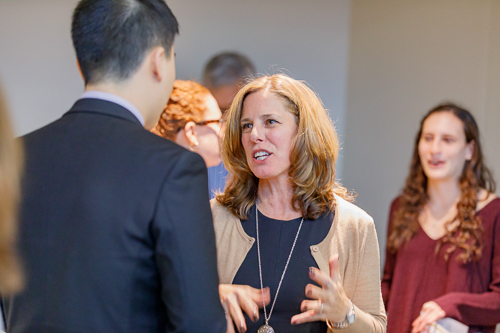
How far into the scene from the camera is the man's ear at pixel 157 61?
42.2 inches

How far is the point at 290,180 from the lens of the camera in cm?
183

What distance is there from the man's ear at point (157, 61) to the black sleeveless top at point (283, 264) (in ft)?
2.90

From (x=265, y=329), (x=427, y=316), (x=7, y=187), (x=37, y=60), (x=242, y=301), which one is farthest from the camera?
(x=37, y=60)

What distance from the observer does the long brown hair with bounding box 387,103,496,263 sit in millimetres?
2398

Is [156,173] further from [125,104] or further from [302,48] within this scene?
[302,48]

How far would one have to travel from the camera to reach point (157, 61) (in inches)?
42.3

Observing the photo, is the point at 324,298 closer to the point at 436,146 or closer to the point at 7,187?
the point at 7,187

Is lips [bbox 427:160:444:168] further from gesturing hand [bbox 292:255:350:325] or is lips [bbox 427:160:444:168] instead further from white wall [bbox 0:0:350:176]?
gesturing hand [bbox 292:255:350:325]

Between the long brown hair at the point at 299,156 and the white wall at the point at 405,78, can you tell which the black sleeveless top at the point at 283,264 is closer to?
the long brown hair at the point at 299,156

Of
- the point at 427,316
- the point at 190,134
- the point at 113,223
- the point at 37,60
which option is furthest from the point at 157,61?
the point at 37,60

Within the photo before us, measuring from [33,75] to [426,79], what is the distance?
3044 mm

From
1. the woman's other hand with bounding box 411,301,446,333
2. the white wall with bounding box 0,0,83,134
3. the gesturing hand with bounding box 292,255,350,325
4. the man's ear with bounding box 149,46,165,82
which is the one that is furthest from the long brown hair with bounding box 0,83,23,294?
the white wall with bounding box 0,0,83,134

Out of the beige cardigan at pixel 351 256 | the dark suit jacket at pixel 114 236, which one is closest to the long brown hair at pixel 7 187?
the dark suit jacket at pixel 114 236

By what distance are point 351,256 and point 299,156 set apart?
433mm
